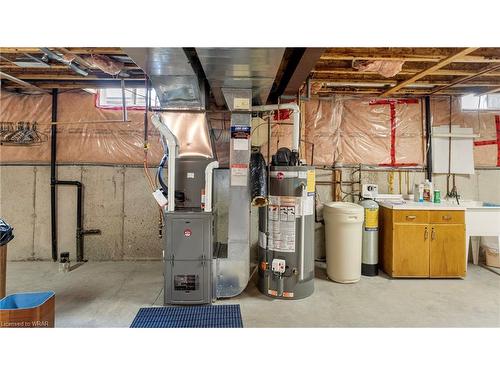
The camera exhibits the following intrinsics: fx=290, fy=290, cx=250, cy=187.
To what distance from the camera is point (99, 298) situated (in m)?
3.02

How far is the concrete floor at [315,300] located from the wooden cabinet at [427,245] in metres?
0.13

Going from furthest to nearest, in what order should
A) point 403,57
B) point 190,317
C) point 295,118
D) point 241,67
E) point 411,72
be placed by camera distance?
point 411,72
point 295,118
point 403,57
point 190,317
point 241,67

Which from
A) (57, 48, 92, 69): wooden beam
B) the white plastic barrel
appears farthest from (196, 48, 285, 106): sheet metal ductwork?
the white plastic barrel

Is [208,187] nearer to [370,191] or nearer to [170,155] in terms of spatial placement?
[170,155]

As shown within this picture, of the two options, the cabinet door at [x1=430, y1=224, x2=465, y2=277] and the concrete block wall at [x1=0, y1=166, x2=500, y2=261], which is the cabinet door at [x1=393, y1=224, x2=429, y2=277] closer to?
the cabinet door at [x1=430, y1=224, x2=465, y2=277]

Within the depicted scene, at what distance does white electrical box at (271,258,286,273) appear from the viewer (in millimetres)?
2996

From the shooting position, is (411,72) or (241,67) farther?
(411,72)

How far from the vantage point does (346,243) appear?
3.43 metres

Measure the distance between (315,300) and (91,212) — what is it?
11.0 feet

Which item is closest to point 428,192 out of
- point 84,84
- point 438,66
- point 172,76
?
point 438,66

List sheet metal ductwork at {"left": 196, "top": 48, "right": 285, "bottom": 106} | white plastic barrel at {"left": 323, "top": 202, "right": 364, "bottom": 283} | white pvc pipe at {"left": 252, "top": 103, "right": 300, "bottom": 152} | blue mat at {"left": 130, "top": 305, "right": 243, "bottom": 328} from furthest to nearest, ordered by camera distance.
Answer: white plastic barrel at {"left": 323, "top": 202, "right": 364, "bottom": 283} < white pvc pipe at {"left": 252, "top": 103, "right": 300, "bottom": 152} < blue mat at {"left": 130, "top": 305, "right": 243, "bottom": 328} < sheet metal ductwork at {"left": 196, "top": 48, "right": 285, "bottom": 106}

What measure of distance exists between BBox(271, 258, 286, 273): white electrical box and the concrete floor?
1.04 ft

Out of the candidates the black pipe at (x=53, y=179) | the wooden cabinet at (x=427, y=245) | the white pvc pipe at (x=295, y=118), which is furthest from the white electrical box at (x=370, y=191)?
the black pipe at (x=53, y=179)

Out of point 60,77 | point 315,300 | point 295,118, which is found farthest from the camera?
point 60,77
